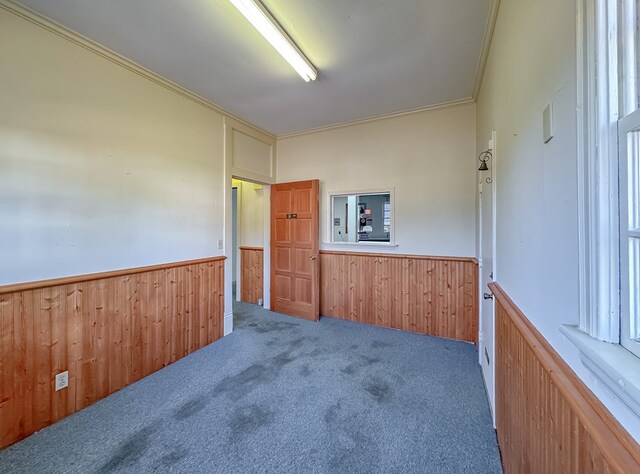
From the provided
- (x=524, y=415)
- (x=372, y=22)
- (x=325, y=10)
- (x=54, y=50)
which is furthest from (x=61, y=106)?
(x=524, y=415)

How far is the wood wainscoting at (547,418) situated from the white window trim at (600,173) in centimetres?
18

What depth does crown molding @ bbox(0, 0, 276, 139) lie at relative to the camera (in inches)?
68.2

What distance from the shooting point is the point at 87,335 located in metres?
2.05

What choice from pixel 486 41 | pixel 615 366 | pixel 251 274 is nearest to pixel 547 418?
pixel 615 366

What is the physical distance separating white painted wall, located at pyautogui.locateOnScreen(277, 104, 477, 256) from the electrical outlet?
3023mm

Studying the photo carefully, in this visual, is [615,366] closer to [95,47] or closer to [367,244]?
[367,244]

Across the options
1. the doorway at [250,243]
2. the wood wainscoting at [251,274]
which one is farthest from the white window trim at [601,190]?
the wood wainscoting at [251,274]

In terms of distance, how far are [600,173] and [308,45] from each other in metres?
2.29

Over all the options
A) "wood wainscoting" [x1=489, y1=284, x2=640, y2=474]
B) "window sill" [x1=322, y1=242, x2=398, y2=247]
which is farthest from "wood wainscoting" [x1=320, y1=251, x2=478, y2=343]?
"wood wainscoting" [x1=489, y1=284, x2=640, y2=474]

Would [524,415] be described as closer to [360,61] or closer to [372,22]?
[372,22]

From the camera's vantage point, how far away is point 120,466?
4.96 ft

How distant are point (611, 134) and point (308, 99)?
3001 mm

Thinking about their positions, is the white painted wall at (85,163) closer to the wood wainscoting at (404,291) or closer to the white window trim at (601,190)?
the wood wainscoting at (404,291)

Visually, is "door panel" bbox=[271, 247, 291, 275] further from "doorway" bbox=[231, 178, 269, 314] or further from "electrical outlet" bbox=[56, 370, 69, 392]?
"electrical outlet" bbox=[56, 370, 69, 392]
